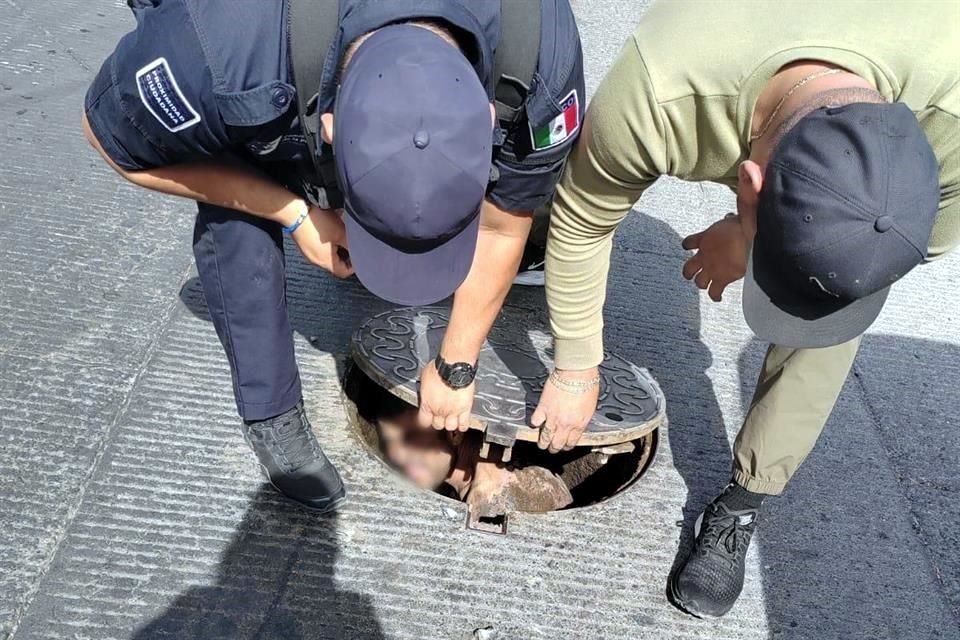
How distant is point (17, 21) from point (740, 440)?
11.7 ft

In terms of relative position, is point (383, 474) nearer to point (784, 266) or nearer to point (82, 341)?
point (82, 341)

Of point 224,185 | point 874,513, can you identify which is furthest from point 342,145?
point 874,513

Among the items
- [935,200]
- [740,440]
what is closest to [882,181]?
[935,200]

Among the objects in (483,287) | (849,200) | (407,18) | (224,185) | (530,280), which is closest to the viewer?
(849,200)

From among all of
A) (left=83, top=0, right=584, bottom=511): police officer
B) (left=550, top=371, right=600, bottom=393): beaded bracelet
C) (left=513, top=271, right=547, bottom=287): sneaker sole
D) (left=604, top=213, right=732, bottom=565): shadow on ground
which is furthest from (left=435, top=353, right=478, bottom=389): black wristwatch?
(left=513, top=271, right=547, bottom=287): sneaker sole

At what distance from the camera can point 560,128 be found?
169 cm

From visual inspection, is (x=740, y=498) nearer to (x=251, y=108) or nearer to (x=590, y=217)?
(x=590, y=217)

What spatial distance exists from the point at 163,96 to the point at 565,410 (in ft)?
3.83

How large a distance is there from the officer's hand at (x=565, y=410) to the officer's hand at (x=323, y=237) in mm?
616

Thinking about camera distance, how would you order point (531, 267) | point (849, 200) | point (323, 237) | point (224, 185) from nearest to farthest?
point (849, 200), point (224, 185), point (323, 237), point (531, 267)

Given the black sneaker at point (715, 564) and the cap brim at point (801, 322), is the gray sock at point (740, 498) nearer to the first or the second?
the black sneaker at point (715, 564)

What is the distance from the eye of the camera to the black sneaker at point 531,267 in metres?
2.60

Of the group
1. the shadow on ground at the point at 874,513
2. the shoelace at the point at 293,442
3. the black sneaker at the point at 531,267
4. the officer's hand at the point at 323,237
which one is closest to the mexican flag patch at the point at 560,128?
the officer's hand at the point at 323,237

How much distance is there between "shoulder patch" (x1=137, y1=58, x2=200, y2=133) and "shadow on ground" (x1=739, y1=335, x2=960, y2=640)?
1.70 m
